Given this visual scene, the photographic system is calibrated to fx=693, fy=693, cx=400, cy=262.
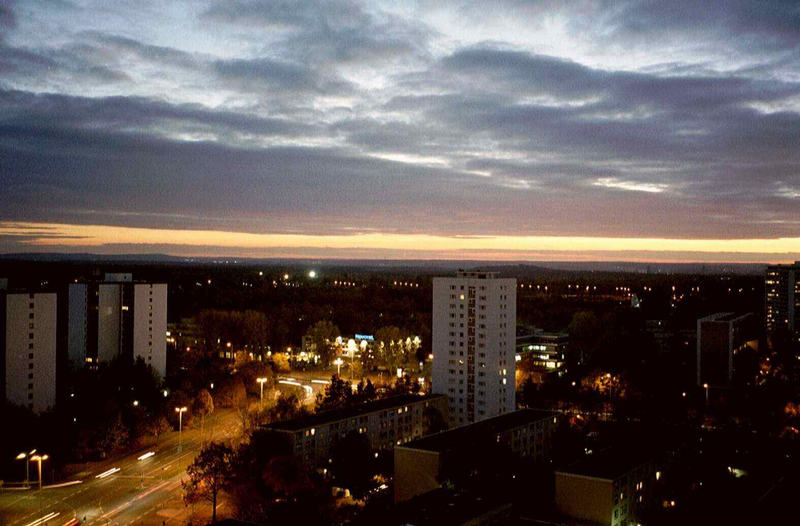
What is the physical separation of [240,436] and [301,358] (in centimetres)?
1987

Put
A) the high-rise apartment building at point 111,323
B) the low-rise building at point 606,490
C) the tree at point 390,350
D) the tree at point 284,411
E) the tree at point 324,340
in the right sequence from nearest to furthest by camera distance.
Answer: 1. the low-rise building at point 606,490
2. the tree at point 284,411
3. the high-rise apartment building at point 111,323
4. the tree at point 390,350
5. the tree at point 324,340

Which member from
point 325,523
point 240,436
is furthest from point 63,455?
point 325,523

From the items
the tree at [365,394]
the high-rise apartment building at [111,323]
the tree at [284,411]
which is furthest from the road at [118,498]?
the high-rise apartment building at [111,323]

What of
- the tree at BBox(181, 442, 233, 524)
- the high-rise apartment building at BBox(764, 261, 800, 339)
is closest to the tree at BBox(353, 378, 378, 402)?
the tree at BBox(181, 442, 233, 524)

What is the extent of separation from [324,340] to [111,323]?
12.2 meters

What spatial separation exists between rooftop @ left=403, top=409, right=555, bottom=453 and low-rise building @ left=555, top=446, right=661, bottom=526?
2888 mm

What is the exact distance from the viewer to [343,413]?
21.2 m

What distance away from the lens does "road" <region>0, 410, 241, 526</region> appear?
53.0 ft

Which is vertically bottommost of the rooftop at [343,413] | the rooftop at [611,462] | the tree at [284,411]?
the tree at [284,411]

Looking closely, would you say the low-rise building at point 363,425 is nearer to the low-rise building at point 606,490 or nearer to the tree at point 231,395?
the low-rise building at point 606,490

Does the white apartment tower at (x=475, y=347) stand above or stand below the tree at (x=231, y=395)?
above

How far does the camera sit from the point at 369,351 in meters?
38.9

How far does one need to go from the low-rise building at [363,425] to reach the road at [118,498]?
9.90 feet

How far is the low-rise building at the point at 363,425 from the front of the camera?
19078 mm
